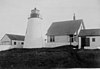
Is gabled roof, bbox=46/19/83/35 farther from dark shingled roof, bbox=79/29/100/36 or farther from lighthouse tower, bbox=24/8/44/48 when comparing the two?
lighthouse tower, bbox=24/8/44/48

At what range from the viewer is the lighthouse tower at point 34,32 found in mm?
24922

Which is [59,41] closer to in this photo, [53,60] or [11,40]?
[53,60]

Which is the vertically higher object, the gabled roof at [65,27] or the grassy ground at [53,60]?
the gabled roof at [65,27]

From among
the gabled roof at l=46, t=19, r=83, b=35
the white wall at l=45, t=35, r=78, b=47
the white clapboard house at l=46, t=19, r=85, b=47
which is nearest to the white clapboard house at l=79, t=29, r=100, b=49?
the white clapboard house at l=46, t=19, r=85, b=47

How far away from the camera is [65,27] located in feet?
86.7

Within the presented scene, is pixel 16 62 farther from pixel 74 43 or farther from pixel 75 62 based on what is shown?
pixel 74 43

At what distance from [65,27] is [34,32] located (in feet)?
17.4

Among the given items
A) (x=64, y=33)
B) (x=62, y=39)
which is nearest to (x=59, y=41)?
(x=62, y=39)

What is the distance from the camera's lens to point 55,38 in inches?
1032

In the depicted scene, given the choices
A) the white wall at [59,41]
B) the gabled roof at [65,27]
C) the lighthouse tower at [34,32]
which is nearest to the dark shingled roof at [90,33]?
the gabled roof at [65,27]

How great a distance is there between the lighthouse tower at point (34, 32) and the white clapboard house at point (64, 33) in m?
1.59

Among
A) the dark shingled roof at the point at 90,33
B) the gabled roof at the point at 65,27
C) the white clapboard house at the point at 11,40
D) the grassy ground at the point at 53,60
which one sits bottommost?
the grassy ground at the point at 53,60

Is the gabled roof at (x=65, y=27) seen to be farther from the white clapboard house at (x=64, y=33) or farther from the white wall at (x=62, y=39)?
the white wall at (x=62, y=39)

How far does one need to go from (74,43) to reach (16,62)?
33.0 feet
